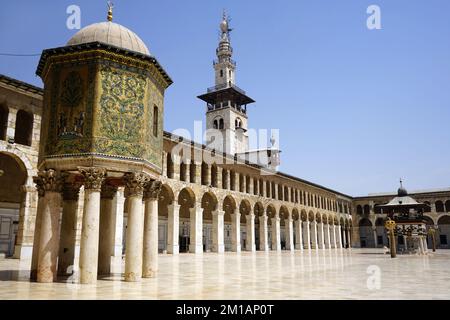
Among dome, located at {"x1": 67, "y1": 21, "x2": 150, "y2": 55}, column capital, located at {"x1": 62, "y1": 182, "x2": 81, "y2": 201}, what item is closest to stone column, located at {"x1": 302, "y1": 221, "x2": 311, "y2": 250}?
column capital, located at {"x1": 62, "y1": 182, "x2": 81, "y2": 201}

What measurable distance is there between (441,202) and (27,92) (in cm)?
5447

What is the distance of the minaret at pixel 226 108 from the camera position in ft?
177

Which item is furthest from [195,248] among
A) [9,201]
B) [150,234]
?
[150,234]

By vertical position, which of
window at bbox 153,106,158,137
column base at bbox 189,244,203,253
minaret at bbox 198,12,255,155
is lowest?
column base at bbox 189,244,203,253

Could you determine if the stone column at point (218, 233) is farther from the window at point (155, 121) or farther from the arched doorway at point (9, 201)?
the window at point (155, 121)

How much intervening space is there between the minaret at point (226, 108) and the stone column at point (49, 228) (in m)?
43.7

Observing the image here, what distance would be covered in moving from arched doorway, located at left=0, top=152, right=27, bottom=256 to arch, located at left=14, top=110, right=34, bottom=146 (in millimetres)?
1260

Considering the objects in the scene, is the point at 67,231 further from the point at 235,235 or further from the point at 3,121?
the point at 235,235

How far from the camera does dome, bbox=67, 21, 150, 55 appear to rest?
1013 centimetres

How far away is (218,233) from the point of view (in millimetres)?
29875

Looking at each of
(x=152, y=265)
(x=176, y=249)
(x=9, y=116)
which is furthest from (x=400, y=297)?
(x=176, y=249)

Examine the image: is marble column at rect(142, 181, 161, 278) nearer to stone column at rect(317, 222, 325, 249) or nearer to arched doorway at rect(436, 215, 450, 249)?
stone column at rect(317, 222, 325, 249)

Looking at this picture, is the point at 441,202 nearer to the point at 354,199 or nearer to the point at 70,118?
the point at 354,199
